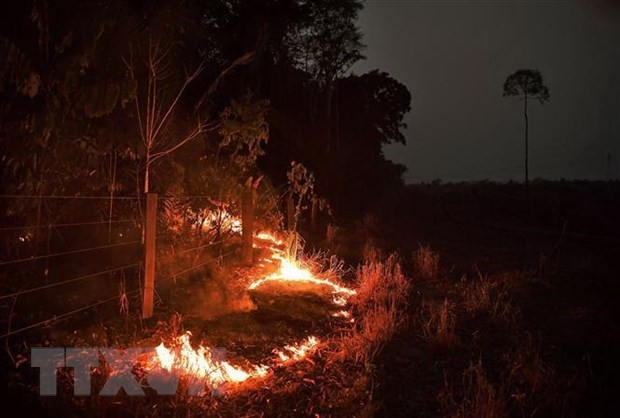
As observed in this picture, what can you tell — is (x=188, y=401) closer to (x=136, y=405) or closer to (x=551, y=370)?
(x=136, y=405)

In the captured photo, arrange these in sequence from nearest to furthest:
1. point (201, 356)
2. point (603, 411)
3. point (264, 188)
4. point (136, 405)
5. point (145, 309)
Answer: point (136, 405)
point (603, 411)
point (201, 356)
point (145, 309)
point (264, 188)

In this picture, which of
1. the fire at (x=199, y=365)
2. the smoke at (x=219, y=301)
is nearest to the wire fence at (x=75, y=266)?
the smoke at (x=219, y=301)

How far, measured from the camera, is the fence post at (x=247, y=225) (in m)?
9.04

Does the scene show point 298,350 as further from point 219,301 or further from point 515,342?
point 515,342

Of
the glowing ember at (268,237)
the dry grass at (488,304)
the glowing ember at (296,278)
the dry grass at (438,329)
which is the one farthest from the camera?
the glowing ember at (268,237)

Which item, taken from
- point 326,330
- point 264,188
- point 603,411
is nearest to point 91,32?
point 326,330

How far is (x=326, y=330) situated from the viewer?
610cm

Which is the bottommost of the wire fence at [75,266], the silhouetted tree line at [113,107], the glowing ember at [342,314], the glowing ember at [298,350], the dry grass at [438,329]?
the glowing ember at [298,350]

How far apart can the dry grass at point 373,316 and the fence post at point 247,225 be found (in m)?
2.30

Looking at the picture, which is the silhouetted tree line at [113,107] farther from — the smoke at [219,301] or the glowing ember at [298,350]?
the glowing ember at [298,350]

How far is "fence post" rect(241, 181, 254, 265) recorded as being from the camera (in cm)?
904

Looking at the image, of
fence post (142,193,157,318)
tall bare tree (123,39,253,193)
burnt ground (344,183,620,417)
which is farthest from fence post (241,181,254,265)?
fence post (142,193,157,318)

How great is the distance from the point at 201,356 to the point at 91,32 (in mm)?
3657

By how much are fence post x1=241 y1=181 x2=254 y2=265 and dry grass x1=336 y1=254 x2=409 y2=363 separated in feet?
7.54
